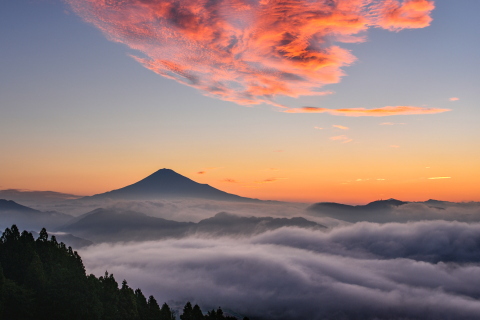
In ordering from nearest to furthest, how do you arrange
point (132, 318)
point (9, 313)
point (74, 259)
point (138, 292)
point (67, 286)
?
point (9, 313) → point (67, 286) → point (132, 318) → point (74, 259) → point (138, 292)

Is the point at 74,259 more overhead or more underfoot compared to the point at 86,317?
more overhead

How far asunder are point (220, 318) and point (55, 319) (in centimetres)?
3505

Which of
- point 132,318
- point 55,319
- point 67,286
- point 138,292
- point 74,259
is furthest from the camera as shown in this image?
point 138,292

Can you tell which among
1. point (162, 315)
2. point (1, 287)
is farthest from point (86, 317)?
point (162, 315)

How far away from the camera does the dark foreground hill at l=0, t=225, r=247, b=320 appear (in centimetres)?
6122

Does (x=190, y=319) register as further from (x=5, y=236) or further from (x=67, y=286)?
(x=5, y=236)

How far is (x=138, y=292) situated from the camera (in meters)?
95.4

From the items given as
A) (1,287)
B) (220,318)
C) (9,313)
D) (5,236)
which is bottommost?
(220,318)

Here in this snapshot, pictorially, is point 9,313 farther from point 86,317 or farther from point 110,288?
point 110,288

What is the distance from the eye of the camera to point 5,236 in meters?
82.9

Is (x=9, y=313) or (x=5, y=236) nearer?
(x=9, y=313)

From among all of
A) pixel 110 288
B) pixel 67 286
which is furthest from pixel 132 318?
pixel 67 286

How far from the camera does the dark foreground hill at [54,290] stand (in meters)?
61.2

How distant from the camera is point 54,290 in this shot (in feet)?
219
